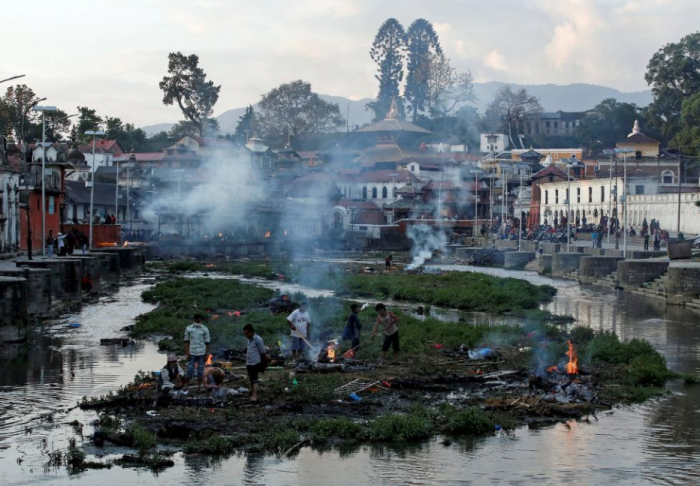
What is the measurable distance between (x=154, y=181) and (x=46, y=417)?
83.4m

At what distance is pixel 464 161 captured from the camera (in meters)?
125

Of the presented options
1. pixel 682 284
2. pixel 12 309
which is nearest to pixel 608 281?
pixel 682 284

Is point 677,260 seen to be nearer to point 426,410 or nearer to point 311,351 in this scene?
point 311,351

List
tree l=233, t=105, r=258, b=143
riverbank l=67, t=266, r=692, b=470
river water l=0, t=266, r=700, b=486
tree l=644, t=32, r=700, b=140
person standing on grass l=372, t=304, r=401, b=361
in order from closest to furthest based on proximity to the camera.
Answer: river water l=0, t=266, r=700, b=486 → riverbank l=67, t=266, r=692, b=470 → person standing on grass l=372, t=304, r=401, b=361 → tree l=644, t=32, r=700, b=140 → tree l=233, t=105, r=258, b=143

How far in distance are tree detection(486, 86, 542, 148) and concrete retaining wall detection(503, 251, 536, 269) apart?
83.9 metres

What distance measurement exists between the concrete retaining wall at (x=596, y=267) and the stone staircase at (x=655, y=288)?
6014 millimetres

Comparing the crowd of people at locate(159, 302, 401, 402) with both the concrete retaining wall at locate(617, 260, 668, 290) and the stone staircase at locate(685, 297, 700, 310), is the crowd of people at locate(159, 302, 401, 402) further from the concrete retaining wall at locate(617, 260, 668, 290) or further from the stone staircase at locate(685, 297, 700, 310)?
the concrete retaining wall at locate(617, 260, 668, 290)

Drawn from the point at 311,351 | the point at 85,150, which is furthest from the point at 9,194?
the point at 85,150

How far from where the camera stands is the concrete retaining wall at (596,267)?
172ft

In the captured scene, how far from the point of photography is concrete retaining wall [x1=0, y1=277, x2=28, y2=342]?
2631 cm

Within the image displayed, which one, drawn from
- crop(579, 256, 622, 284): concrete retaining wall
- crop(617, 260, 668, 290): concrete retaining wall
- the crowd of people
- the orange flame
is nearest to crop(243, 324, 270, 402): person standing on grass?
the crowd of people

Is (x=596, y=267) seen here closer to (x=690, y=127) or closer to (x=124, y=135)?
(x=690, y=127)

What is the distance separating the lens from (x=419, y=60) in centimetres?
16488

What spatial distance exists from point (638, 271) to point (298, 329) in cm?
2901
